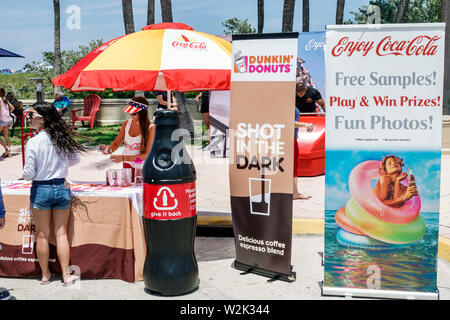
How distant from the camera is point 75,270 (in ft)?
15.8

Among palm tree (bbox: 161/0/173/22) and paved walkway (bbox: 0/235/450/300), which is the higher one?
palm tree (bbox: 161/0/173/22)

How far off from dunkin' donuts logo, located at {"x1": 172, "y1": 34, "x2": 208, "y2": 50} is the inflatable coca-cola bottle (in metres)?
0.79

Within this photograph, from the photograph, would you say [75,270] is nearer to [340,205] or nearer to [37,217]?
[37,217]

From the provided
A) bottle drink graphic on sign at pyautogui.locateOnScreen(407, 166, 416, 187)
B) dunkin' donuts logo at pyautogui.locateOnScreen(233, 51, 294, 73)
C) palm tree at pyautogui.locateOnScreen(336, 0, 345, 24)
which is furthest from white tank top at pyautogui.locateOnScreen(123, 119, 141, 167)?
palm tree at pyautogui.locateOnScreen(336, 0, 345, 24)

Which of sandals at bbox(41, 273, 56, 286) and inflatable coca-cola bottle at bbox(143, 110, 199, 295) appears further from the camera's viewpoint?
sandals at bbox(41, 273, 56, 286)

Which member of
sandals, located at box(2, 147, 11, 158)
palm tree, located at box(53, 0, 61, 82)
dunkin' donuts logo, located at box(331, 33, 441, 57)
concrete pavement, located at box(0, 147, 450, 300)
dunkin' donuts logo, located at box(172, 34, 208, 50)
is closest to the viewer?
dunkin' donuts logo, located at box(331, 33, 441, 57)

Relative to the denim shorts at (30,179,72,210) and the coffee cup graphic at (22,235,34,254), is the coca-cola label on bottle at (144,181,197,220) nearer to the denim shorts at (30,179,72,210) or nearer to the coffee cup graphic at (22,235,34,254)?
the denim shorts at (30,179,72,210)

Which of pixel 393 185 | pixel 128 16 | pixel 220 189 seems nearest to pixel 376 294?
pixel 393 185

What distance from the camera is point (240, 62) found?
4.67 meters

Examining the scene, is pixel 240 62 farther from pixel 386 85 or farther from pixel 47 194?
pixel 47 194

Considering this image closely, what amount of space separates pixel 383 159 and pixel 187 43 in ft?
7.26

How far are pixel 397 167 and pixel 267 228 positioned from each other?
1.35 meters

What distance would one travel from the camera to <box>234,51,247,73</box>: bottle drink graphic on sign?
4.66 meters

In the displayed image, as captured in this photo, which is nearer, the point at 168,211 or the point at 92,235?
the point at 168,211
